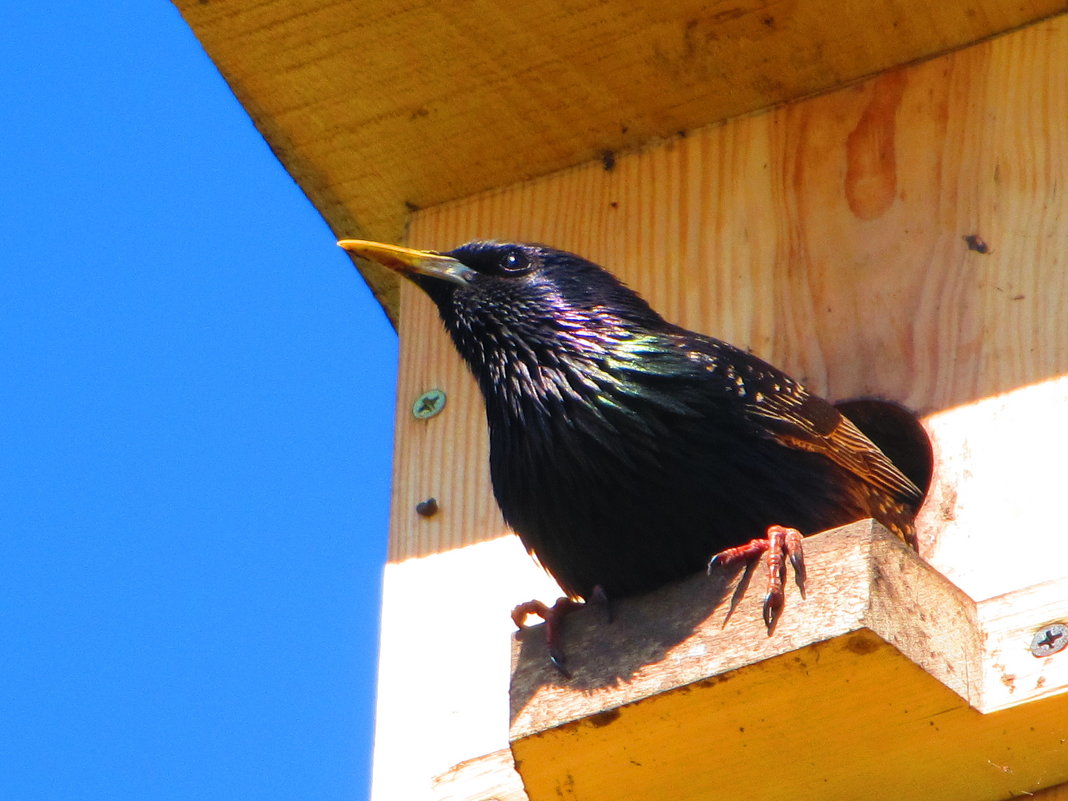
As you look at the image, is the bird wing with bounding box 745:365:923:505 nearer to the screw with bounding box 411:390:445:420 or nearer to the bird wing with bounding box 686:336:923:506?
the bird wing with bounding box 686:336:923:506

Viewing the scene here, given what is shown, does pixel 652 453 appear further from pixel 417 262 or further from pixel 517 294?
pixel 417 262

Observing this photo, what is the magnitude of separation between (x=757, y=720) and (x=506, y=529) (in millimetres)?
808

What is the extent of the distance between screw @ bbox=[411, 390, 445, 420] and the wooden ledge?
Result: 32.8 inches

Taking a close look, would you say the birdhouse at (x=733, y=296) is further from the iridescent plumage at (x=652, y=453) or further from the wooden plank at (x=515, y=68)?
the iridescent plumage at (x=652, y=453)

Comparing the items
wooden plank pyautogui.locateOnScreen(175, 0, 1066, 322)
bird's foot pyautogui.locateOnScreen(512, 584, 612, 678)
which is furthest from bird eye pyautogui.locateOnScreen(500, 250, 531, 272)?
bird's foot pyautogui.locateOnScreen(512, 584, 612, 678)

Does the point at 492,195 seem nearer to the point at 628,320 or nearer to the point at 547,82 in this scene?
the point at 547,82

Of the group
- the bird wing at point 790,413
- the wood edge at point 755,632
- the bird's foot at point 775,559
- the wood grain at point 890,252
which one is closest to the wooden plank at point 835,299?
the wood grain at point 890,252

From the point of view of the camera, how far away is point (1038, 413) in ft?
9.46

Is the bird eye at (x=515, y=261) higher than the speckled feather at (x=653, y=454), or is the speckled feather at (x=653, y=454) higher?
the bird eye at (x=515, y=261)

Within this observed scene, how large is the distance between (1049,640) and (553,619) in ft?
2.01

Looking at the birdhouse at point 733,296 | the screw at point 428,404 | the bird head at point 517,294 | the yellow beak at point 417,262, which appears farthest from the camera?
the screw at point 428,404

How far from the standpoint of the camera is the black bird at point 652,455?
106 inches

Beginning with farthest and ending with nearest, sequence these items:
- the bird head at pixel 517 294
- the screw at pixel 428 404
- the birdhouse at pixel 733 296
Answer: the screw at pixel 428 404 → the bird head at pixel 517 294 → the birdhouse at pixel 733 296

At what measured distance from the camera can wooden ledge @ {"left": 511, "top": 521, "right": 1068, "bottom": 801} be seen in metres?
2.31
